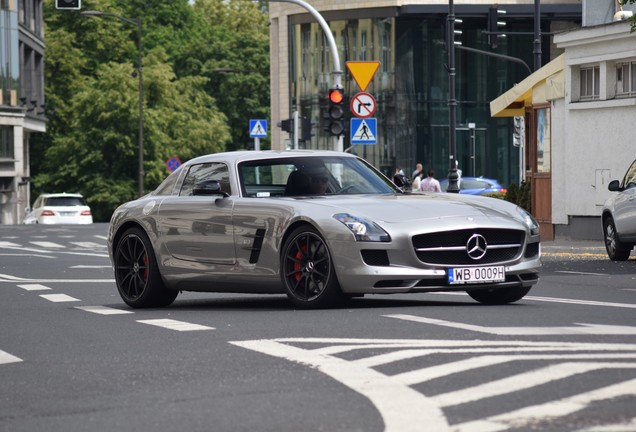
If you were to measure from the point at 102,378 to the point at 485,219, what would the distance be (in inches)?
202

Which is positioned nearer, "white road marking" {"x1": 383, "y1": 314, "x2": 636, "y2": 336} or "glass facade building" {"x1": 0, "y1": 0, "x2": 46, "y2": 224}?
"white road marking" {"x1": 383, "y1": 314, "x2": 636, "y2": 336}

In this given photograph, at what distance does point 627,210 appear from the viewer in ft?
81.9

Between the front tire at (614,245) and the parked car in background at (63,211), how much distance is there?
133ft

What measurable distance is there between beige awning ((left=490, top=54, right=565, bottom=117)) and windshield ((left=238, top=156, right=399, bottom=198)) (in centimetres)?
2038

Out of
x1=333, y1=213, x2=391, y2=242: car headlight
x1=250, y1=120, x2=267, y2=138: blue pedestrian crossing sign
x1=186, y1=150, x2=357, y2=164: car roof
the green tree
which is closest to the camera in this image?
x1=333, y1=213, x2=391, y2=242: car headlight

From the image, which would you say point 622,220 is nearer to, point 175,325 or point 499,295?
point 499,295

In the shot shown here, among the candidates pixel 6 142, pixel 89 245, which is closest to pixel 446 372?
pixel 89 245

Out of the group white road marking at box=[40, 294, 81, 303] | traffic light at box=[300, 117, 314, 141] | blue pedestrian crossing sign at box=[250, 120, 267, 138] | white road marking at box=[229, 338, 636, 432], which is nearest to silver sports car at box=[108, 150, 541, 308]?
white road marking at box=[40, 294, 81, 303]

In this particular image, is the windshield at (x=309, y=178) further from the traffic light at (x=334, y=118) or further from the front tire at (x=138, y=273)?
the traffic light at (x=334, y=118)

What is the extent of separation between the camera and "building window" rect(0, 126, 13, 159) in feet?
289

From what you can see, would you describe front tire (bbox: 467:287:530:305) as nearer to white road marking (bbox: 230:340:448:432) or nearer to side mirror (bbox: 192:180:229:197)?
side mirror (bbox: 192:180:229:197)

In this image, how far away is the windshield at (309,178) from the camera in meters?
14.3

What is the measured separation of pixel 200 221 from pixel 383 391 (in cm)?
716

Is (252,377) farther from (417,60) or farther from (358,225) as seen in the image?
(417,60)
